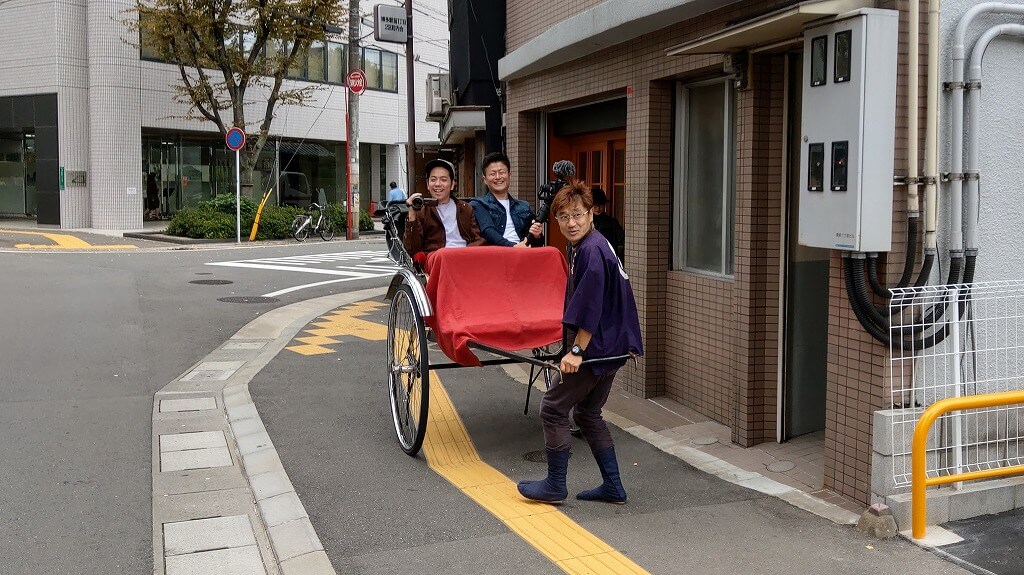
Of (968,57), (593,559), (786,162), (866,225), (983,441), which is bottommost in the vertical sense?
(593,559)

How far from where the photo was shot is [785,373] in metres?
6.61

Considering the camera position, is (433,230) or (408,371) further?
(433,230)

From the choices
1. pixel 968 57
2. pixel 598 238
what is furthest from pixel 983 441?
pixel 598 238

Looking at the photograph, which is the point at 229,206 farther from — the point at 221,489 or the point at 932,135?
the point at 932,135

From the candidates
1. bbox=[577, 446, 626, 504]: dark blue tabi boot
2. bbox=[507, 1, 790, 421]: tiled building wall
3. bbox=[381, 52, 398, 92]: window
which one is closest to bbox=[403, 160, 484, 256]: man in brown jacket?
bbox=[507, 1, 790, 421]: tiled building wall

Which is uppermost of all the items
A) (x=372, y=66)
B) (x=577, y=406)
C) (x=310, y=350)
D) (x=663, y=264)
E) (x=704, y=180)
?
(x=372, y=66)

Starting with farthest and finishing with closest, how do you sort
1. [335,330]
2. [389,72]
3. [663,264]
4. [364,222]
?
[389,72]
[364,222]
[335,330]
[663,264]

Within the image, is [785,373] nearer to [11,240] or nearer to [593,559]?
[593,559]

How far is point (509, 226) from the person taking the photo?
24.0 ft

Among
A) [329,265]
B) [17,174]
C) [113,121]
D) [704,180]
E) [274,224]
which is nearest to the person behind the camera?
[704,180]

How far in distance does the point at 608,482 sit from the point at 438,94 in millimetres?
15395

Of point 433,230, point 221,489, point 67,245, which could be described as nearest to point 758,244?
point 433,230

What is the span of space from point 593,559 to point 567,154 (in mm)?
6841

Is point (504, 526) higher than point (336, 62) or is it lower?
lower
